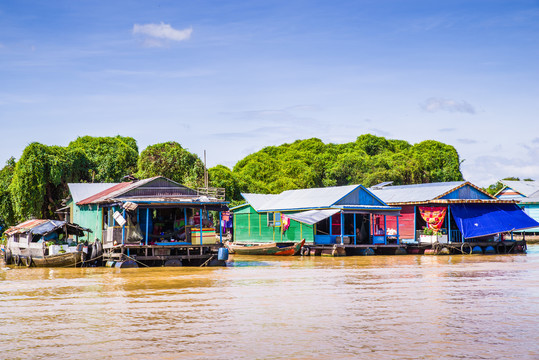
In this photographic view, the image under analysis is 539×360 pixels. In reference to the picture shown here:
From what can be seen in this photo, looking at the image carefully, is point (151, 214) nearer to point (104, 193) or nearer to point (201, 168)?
point (104, 193)

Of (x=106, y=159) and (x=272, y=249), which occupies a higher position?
(x=106, y=159)

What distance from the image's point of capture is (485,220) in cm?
3806

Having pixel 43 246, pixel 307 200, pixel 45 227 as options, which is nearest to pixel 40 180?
pixel 45 227

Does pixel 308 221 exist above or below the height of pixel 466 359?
above

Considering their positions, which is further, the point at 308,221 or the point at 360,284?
the point at 308,221

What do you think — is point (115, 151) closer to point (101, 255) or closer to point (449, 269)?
point (101, 255)

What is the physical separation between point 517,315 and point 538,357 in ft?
12.2

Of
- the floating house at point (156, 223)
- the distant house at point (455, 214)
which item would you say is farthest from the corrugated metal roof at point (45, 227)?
the distant house at point (455, 214)

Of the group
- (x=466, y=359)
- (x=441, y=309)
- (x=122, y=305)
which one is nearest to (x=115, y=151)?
(x=122, y=305)

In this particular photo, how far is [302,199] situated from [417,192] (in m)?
7.16

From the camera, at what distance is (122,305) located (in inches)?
587

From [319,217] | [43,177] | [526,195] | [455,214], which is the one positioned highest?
[43,177]

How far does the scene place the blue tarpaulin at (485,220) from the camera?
123 feet

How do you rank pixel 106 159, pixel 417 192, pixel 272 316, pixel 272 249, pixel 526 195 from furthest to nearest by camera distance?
1. pixel 526 195
2. pixel 106 159
3. pixel 417 192
4. pixel 272 249
5. pixel 272 316
